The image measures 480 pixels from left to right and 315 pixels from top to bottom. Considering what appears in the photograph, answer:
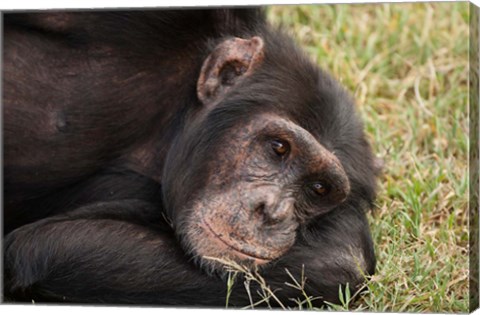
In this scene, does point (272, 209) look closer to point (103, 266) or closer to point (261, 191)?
point (261, 191)

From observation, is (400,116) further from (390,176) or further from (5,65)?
(5,65)

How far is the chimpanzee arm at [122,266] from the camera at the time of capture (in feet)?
16.4

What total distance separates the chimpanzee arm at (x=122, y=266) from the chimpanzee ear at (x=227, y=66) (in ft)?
2.35

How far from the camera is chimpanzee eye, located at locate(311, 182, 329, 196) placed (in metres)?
5.05

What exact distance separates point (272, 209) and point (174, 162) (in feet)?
2.25

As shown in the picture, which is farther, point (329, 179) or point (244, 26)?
point (244, 26)

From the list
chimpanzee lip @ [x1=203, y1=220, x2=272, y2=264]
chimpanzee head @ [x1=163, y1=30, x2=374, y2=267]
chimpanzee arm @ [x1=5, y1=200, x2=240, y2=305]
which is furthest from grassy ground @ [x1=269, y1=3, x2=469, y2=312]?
chimpanzee arm @ [x1=5, y1=200, x2=240, y2=305]

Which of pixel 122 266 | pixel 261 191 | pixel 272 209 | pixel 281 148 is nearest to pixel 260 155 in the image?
pixel 281 148

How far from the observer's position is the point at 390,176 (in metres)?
6.18

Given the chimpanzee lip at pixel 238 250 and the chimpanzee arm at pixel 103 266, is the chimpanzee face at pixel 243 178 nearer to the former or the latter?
the chimpanzee lip at pixel 238 250

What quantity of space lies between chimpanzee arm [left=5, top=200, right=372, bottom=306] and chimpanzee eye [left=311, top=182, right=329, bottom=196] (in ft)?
0.72

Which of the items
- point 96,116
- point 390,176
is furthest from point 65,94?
point 390,176

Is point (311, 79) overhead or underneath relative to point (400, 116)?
overhead

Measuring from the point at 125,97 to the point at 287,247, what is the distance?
116 cm
